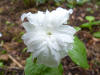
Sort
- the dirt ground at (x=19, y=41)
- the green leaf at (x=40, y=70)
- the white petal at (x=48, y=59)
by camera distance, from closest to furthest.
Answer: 1. the white petal at (x=48, y=59)
2. the green leaf at (x=40, y=70)
3. the dirt ground at (x=19, y=41)

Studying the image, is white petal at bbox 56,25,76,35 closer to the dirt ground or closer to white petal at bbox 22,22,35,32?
white petal at bbox 22,22,35,32

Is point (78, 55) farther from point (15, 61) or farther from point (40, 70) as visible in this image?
point (15, 61)

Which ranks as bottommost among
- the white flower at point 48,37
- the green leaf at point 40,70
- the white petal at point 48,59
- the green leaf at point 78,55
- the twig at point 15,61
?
the twig at point 15,61

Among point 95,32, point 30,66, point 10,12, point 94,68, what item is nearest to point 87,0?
point 95,32

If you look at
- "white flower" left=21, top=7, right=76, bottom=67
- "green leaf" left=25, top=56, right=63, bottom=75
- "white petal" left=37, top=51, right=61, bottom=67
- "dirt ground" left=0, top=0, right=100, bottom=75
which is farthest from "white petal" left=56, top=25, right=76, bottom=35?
"dirt ground" left=0, top=0, right=100, bottom=75

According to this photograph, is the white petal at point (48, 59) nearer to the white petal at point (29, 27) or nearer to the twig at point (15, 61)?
the white petal at point (29, 27)

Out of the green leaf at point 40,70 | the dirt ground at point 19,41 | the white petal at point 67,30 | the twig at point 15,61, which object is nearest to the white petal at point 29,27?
the white petal at point 67,30

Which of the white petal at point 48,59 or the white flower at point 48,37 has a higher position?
the white flower at point 48,37
